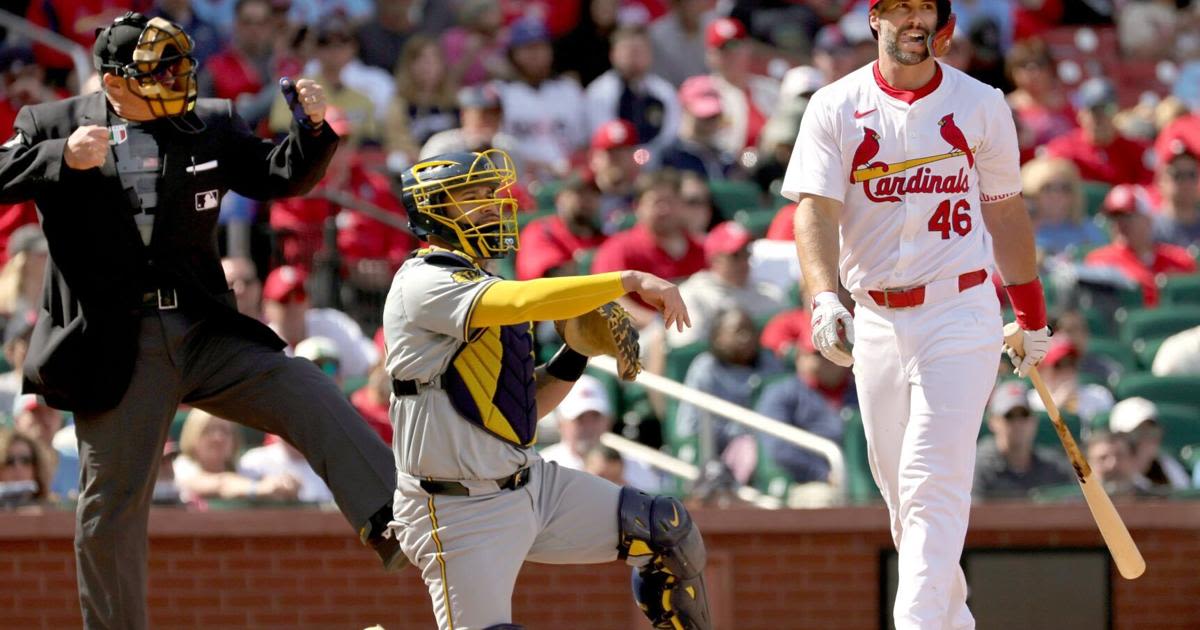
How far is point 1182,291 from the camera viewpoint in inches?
404

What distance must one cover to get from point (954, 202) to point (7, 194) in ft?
8.47

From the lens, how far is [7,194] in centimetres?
535

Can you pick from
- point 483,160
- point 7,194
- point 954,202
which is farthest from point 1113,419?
point 7,194

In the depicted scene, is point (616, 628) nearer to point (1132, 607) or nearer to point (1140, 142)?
point (1132, 607)

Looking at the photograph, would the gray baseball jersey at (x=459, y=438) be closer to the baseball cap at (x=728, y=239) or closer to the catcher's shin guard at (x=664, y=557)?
the catcher's shin guard at (x=664, y=557)

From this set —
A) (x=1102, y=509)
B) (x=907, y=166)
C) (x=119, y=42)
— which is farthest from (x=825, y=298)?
(x=119, y=42)

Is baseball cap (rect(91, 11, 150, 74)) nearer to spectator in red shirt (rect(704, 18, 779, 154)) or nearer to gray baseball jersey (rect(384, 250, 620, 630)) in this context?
gray baseball jersey (rect(384, 250, 620, 630))

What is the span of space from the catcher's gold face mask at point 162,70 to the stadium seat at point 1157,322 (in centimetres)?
571

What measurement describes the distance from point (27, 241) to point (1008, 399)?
178 inches

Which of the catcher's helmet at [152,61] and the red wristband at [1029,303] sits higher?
the catcher's helmet at [152,61]

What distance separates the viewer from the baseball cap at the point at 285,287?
29.5 ft

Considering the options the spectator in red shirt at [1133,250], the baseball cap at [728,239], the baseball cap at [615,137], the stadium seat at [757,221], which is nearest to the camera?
the baseball cap at [728,239]

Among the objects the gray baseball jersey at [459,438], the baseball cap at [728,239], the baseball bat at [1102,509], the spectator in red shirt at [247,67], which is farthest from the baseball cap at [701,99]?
the gray baseball jersey at [459,438]

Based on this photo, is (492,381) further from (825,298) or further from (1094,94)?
(1094,94)
